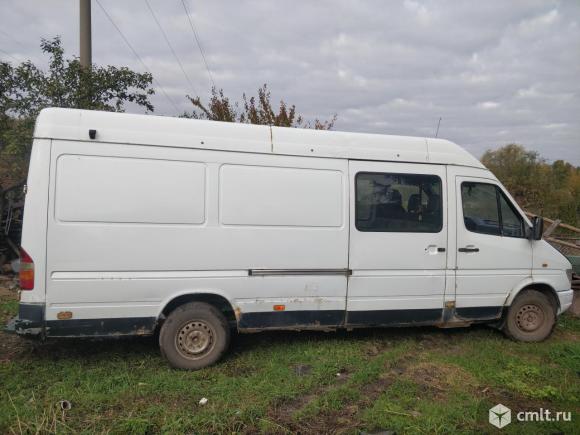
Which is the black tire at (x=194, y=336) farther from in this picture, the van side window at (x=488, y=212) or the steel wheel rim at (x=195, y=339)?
the van side window at (x=488, y=212)

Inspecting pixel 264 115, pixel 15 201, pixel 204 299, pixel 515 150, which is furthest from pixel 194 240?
pixel 515 150

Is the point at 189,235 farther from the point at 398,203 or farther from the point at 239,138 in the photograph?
the point at 398,203

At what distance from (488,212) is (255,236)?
9.82ft

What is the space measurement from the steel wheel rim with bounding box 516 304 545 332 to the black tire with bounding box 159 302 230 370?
12.6 feet

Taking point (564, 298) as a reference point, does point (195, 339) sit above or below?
below

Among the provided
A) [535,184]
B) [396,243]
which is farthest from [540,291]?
[535,184]

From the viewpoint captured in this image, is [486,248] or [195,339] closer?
[195,339]

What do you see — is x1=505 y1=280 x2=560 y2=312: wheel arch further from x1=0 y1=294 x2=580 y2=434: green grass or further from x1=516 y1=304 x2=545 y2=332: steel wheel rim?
x1=0 y1=294 x2=580 y2=434: green grass

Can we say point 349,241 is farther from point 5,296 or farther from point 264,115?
point 264,115

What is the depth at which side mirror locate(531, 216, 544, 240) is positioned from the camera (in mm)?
5480

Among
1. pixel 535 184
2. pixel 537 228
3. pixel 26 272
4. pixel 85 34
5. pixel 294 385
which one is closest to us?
pixel 26 272

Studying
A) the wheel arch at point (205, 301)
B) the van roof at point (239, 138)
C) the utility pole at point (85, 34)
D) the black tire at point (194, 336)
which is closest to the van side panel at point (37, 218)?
the van roof at point (239, 138)

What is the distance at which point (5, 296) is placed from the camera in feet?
23.9

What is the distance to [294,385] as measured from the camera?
13.8 feet
